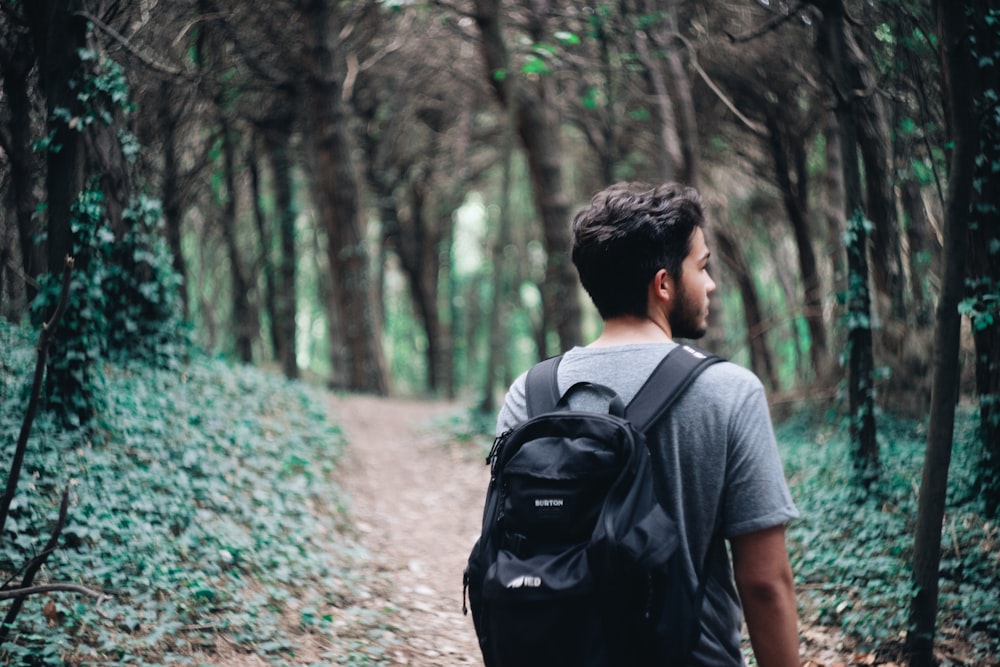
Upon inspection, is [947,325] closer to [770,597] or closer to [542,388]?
[770,597]

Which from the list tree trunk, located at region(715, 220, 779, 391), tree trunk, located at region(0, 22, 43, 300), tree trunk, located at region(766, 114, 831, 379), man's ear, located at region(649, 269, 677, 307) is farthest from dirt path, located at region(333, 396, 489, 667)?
tree trunk, located at region(715, 220, 779, 391)

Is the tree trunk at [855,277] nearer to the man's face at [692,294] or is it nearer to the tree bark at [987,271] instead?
the tree bark at [987,271]

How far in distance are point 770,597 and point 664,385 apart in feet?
1.91

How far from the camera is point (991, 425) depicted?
497 centimetres

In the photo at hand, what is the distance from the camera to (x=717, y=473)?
1890 mm

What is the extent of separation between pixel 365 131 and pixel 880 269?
14459 mm

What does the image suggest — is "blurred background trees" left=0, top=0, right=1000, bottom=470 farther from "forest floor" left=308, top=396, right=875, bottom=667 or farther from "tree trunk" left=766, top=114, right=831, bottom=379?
"forest floor" left=308, top=396, right=875, bottom=667

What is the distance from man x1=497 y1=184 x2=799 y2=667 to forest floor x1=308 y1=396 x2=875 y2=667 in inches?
112

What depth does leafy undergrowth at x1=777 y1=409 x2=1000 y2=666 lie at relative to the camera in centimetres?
418

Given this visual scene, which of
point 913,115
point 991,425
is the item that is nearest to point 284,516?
point 991,425

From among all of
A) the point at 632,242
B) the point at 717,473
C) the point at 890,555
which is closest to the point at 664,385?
the point at 717,473

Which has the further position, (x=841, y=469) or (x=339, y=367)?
(x=339, y=367)

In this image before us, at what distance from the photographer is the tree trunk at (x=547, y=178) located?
11094mm

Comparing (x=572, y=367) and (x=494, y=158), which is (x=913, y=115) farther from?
(x=494, y=158)
